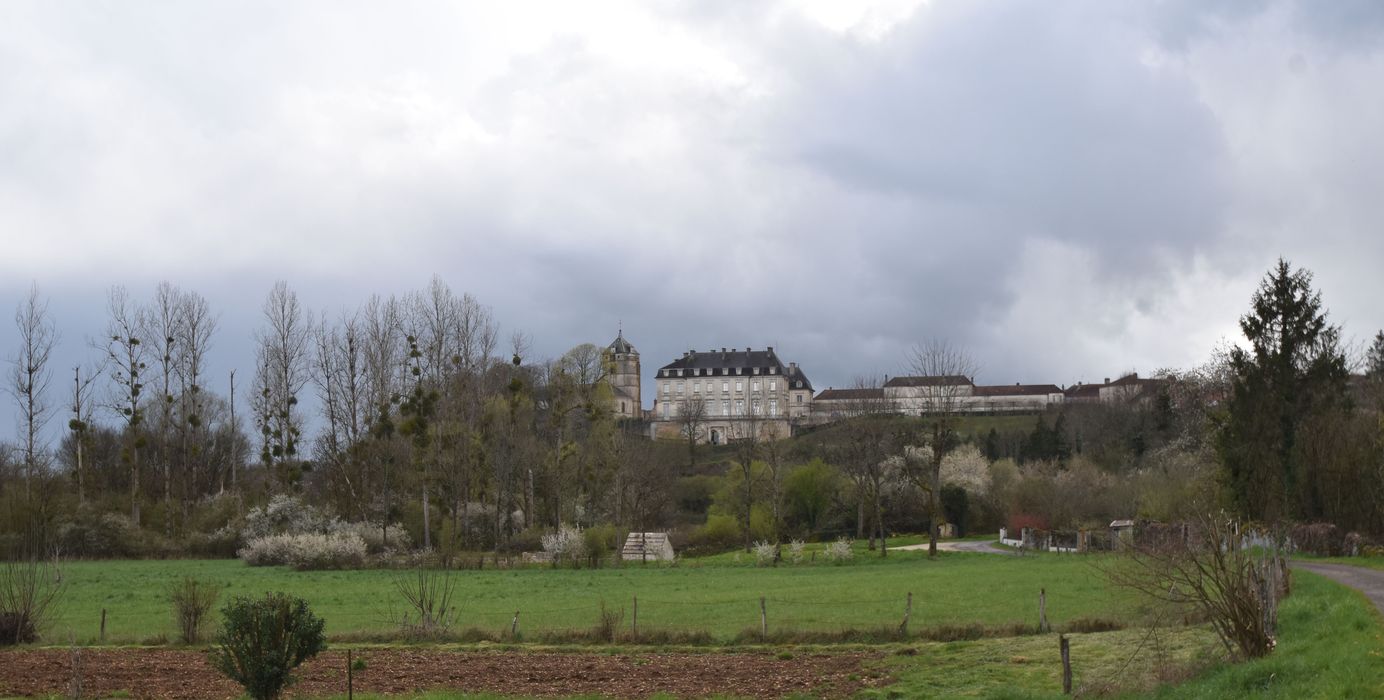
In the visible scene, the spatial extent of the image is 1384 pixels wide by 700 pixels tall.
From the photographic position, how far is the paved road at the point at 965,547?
5397 cm

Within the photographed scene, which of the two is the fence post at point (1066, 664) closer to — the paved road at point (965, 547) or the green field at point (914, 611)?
the green field at point (914, 611)

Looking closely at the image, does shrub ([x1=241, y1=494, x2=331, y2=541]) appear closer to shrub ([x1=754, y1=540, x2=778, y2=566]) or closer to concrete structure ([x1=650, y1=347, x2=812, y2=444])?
shrub ([x1=754, y1=540, x2=778, y2=566])

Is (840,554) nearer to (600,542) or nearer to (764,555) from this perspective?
(764,555)

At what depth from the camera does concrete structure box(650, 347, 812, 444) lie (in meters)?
162

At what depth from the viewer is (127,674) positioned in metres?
18.8

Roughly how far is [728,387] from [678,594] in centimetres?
13322

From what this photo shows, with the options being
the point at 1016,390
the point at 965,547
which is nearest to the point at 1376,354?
the point at 965,547

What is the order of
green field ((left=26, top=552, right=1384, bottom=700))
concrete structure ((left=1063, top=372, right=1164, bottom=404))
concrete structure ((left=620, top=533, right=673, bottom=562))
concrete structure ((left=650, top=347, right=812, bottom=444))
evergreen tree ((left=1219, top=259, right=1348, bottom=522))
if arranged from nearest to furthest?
green field ((left=26, top=552, right=1384, bottom=700)) < evergreen tree ((left=1219, top=259, right=1348, bottom=522)) < concrete structure ((left=620, top=533, right=673, bottom=562)) < concrete structure ((left=1063, top=372, right=1164, bottom=404)) < concrete structure ((left=650, top=347, right=812, bottom=444))

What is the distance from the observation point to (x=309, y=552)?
49656 mm

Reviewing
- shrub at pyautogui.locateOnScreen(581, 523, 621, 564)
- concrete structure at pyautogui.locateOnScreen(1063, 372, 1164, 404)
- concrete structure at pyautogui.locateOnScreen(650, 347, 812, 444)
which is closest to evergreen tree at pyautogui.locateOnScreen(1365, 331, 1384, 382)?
concrete structure at pyautogui.locateOnScreen(1063, 372, 1164, 404)

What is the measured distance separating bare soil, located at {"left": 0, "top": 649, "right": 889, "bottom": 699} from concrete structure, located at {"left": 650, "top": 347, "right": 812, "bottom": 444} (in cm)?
13705

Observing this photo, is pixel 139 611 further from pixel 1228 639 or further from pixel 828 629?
pixel 1228 639

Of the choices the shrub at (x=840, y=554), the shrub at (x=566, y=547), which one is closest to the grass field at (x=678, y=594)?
the shrub at (x=840, y=554)

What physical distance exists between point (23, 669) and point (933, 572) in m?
30.8
